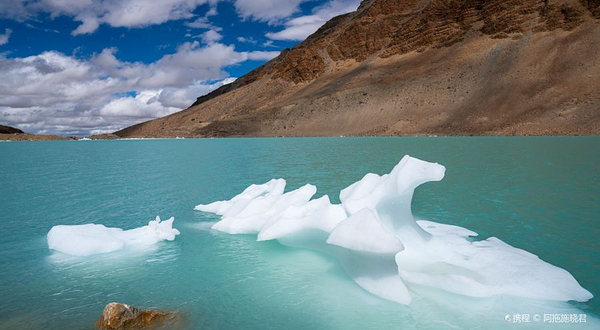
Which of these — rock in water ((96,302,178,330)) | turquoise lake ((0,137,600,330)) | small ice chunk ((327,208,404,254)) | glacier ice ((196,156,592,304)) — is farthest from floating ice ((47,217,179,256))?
small ice chunk ((327,208,404,254))

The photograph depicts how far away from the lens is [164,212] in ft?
42.1

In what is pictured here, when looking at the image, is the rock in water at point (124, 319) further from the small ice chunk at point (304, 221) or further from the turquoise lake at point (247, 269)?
→ the small ice chunk at point (304, 221)

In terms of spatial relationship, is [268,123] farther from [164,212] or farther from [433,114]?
[164,212]

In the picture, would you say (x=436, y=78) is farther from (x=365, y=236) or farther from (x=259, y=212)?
(x=365, y=236)

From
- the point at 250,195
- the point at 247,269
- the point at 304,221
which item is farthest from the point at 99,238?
the point at 250,195

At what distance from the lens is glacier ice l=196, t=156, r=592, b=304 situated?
604 centimetres

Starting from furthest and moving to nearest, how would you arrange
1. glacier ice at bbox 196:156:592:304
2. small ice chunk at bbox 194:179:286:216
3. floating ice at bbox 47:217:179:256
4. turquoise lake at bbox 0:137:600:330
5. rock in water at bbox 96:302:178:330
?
small ice chunk at bbox 194:179:286:216
floating ice at bbox 47:217:179:256
glacier ice at bbox 196:156:592:304
turquoise lake at bbox 0:137:600:330
rock in water at bbox 96:302:178:330

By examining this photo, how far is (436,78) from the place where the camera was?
8250 centimetres

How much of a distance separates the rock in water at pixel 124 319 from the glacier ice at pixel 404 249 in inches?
111

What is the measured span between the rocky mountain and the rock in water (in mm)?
64951

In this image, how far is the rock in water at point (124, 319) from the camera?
493 cm

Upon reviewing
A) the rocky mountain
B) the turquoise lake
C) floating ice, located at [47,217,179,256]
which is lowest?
the turquoise lake

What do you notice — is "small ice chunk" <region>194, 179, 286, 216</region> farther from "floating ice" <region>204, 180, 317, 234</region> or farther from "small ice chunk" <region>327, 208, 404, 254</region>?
"small ice chunk" <region>327, 208, 404, 254</region>

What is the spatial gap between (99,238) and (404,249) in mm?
6267
